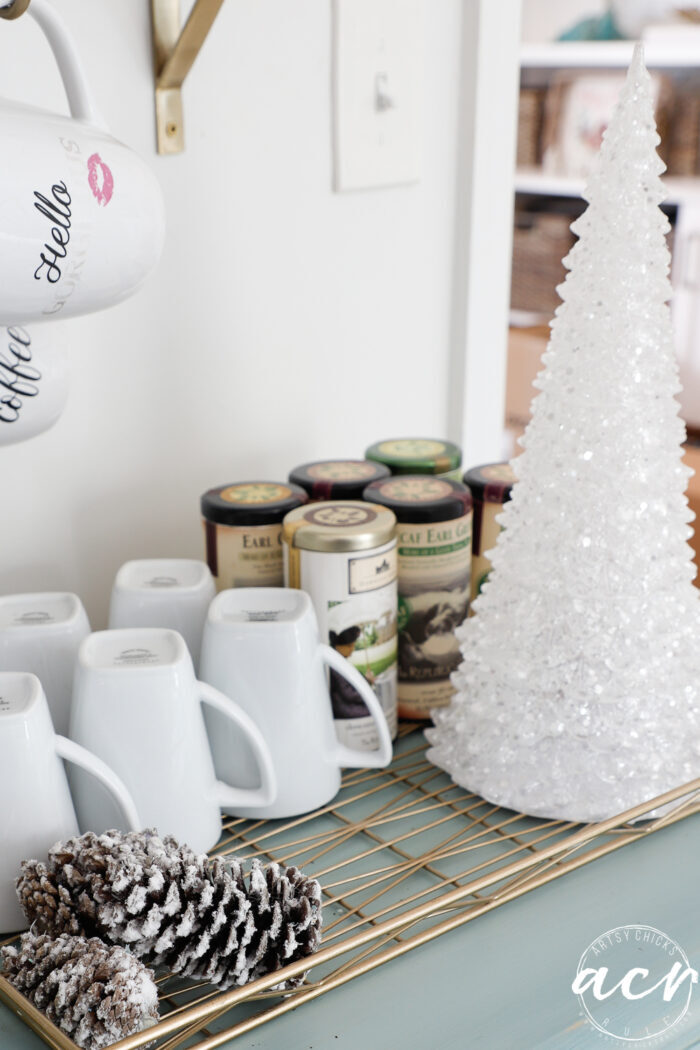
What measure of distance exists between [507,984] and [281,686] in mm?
220

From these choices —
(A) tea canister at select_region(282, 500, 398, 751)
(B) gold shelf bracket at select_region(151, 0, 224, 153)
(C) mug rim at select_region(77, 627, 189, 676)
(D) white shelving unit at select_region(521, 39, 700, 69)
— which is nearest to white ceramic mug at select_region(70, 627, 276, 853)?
(C) mug rim at select_region(77, 627, 189, 676)

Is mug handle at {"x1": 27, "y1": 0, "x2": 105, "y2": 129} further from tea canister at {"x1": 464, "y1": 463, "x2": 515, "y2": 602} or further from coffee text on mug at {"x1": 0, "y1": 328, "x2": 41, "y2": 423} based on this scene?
tea canister at {"x1": 464, "y1": 463, "x2": 515, "y2": 602}

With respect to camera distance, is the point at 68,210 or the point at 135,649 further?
the point at 135,649

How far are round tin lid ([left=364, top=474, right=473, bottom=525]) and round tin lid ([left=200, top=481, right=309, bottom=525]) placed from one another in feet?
0.19

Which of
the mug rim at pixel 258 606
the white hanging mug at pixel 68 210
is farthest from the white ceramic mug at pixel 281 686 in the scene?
the white hanging mug at pixel 68 210

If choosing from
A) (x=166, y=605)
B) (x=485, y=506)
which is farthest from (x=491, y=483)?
(x=166, y=605)

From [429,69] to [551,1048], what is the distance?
31.8 inches

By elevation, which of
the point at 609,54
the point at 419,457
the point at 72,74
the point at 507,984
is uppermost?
the point at 609,54

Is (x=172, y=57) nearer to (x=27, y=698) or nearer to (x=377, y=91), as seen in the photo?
(x=377, y=91)

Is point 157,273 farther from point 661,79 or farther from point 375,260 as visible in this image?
point 661,79

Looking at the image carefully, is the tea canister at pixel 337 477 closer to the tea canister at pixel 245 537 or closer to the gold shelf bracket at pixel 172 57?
the tea canister at pixel 245 537

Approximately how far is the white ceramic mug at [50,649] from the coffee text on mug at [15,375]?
142mm

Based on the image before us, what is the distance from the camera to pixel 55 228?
20.9 inches

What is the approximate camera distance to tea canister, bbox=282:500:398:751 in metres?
0.74
